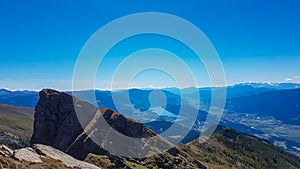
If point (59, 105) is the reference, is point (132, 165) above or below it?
below

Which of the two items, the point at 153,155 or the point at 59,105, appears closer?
the point at 153,155

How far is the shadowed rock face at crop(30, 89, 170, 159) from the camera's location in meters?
171

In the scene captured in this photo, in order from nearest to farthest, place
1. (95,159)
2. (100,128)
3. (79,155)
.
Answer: (95,159)
(79,155)
(100,128)

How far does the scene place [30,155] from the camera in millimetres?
117312

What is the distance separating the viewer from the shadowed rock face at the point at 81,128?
171 meters

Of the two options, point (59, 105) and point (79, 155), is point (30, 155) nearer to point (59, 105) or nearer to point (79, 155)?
point (79, 155)

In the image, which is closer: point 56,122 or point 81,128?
point 81,128

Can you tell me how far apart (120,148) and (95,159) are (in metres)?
16.8

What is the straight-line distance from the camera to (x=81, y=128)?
602 feet

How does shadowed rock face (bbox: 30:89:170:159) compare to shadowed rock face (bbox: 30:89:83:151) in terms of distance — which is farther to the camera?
shadowed rock face (bbox: 30:89:83:151)

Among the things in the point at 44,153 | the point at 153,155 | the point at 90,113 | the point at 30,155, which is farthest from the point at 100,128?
the point at 30,155

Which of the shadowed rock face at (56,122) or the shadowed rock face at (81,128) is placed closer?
the shadowed rock face at (81,128)

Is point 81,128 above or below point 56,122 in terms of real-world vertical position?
below

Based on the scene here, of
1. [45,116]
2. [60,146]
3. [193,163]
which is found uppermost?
[45,116]
